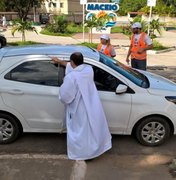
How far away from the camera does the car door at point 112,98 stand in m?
5.13

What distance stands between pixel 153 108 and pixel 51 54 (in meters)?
1.74

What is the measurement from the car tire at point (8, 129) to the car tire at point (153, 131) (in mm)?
1868

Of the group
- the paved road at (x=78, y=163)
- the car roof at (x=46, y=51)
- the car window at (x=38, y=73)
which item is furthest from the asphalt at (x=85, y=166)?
the car roof at (x=46, y=51)

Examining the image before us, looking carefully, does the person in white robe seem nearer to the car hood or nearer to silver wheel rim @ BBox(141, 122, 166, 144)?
silver wheel rim @ BBox(141, 122, 166, 144)

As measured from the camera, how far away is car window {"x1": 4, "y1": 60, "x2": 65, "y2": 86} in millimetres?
5203

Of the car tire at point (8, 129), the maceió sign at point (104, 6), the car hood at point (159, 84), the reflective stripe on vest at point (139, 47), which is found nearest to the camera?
the car tire at point (8, 129)

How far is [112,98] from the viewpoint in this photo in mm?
5125

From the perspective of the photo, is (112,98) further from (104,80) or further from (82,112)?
(82,112)

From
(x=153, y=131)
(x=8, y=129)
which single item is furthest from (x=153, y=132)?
(x=8, y=129)

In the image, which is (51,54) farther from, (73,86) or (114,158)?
(114,158)

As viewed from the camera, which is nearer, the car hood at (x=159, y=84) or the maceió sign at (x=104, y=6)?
the car hood at (x=159, y=84)

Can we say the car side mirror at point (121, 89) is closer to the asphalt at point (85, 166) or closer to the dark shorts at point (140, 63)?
the asphalt at point (85, 166)

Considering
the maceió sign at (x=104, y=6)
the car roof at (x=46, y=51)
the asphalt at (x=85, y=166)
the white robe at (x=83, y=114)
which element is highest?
the maceió sign at (x=104, y=6)

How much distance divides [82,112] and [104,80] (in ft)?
2.55
